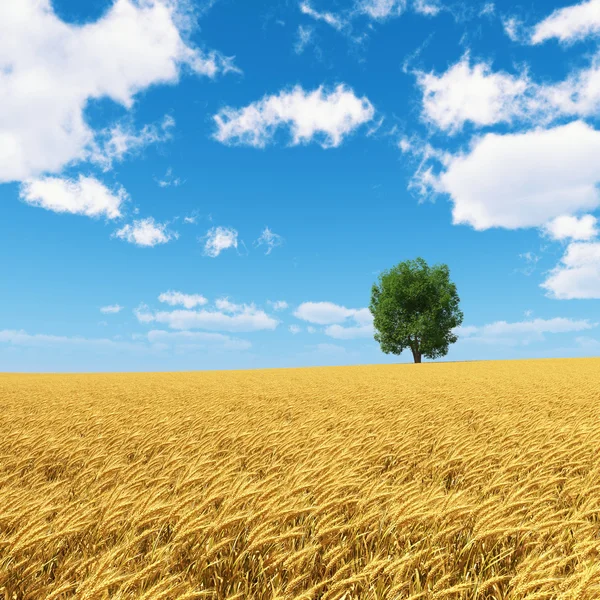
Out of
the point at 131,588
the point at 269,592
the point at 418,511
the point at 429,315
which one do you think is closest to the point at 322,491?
the point at 418,511

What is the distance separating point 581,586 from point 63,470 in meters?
4.65

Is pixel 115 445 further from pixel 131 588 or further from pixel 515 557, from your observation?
pixel 515 557

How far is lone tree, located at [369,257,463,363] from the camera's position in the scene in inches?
1885

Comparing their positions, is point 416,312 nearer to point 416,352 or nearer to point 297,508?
point 416,352

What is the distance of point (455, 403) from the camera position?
10133 mm

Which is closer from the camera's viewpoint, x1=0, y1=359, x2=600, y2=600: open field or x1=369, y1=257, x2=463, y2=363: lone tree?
x1=0, y1=359, x2=600, y2=600: open field

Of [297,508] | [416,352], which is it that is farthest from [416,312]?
[297,508]

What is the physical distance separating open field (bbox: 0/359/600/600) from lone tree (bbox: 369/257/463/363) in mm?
40419

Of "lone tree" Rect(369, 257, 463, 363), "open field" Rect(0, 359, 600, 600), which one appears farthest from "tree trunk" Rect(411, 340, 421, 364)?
"open field" Rect(0, 359, 600, 600)

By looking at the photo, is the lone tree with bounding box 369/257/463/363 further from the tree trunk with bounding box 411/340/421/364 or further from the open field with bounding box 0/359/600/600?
the open field with bounding box 0/359/600/600

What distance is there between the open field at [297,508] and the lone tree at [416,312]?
40.4 m

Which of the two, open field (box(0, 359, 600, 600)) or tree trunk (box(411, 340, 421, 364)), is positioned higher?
tree trunk (box(411, 340, 421, 364))

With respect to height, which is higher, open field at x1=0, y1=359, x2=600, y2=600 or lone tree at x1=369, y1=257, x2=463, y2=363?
lone tree at x1=369, y1=257, x2=463, y2=363

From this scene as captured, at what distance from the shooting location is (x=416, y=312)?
49750mm
